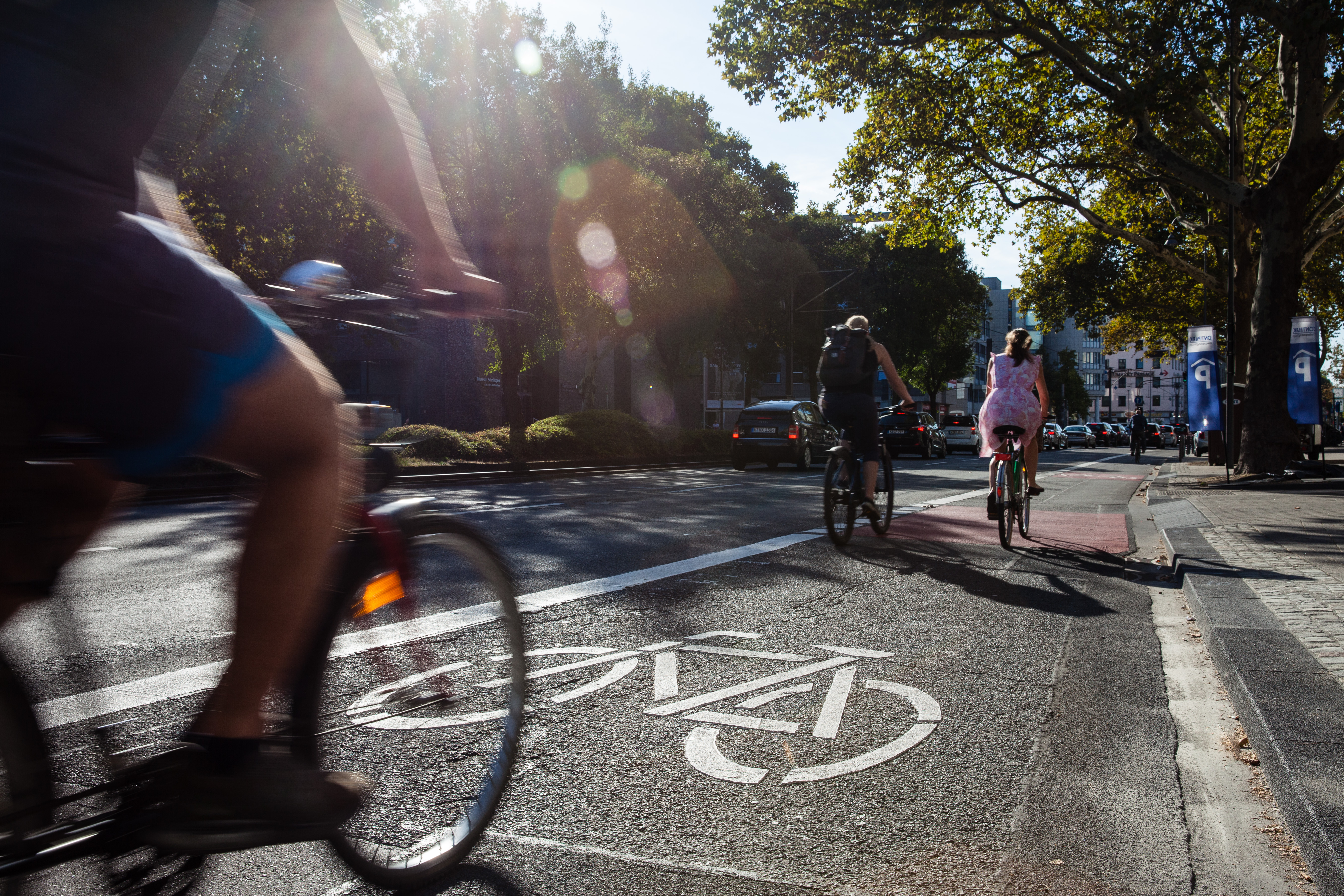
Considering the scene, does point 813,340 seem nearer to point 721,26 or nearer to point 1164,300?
point 1164,300

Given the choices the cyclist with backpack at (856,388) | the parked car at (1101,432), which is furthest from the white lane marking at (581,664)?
the parked car at (1101,432)

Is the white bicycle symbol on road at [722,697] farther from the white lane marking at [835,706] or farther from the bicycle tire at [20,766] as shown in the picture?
the bicycle tire at [20,766]

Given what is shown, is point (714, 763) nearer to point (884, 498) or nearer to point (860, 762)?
point (860, 762)

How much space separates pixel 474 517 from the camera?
10.1 m

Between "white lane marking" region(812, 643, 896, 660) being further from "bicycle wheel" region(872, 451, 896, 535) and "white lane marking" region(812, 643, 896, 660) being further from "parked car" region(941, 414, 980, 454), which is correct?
"parked car" region(941, 414, 980, 454)

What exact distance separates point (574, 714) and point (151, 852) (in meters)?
1.89

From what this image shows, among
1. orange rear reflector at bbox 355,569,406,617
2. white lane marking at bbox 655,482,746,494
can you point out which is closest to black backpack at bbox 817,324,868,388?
white lane marking at bbox 655,482,746,494

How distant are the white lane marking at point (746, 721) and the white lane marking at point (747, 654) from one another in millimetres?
800

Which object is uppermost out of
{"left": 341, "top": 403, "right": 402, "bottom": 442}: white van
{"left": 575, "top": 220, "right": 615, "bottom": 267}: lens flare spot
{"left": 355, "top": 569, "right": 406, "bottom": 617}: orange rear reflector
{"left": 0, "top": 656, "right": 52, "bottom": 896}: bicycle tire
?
{"left": 575, "top": 220, "right": 615, "bottom": 267}: lens flare spot

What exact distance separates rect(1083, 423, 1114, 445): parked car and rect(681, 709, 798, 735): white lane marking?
75892mm

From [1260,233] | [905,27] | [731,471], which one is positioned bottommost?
[731,471]

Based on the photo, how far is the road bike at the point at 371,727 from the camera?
1602 mm

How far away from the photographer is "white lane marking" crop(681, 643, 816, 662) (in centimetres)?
435

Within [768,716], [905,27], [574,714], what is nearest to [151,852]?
[574,714]
